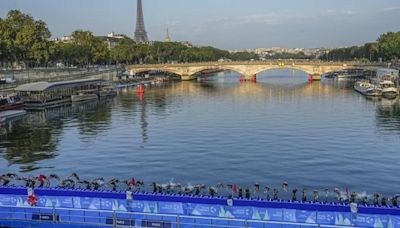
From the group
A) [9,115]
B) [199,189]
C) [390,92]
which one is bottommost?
[390,92]

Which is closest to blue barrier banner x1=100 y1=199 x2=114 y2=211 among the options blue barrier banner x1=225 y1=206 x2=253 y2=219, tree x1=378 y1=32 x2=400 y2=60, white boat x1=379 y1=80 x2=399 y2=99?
blue barrier banner x1=225 y1=206 x2=253 y2=219

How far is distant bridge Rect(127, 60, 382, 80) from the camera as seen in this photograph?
16038 centimetres

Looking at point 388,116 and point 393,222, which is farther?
point 388,116

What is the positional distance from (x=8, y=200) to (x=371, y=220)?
59.9 feet

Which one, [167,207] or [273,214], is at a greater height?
[167,207]

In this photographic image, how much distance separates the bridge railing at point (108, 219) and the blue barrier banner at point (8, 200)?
209 mm

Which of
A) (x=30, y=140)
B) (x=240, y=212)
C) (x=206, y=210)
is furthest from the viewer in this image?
(x=30, y=140)

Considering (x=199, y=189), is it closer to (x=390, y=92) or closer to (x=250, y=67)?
(x=390, y=92)

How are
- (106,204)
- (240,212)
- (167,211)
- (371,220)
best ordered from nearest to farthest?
1. (371,220)
2. (240,212)
3. (167,211)
4. (106,204)

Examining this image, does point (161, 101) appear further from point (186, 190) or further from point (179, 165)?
point (186, 190)

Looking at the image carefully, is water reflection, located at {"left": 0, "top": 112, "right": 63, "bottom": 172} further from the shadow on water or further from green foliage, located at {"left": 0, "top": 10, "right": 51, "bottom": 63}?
green foliage, located at {"left": 0, "top": 10, "right": 51, "bottom": 63}

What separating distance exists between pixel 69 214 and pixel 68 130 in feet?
130

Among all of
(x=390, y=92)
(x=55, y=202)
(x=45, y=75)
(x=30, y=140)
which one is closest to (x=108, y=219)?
(x=55, y=202)

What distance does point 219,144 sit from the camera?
51.2 meters
